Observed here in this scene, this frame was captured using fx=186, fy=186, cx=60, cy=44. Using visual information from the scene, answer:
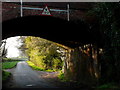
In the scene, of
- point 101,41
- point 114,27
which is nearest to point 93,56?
point 101,41

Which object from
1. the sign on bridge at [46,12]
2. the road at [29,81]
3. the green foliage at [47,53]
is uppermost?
the sign on bridge at [46,12]

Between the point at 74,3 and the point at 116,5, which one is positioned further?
the point at 74,3

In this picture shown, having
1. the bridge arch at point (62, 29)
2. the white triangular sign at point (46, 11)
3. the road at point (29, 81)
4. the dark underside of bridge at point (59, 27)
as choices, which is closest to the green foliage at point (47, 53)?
the road at point (29, 81)

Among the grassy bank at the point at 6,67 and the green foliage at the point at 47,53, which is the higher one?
the green foliage at the point at 47,53

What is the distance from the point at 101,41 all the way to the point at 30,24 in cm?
458

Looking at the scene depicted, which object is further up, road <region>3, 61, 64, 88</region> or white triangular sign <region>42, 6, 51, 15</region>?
white triangular sign <region>42, 6, 51, 15</region>

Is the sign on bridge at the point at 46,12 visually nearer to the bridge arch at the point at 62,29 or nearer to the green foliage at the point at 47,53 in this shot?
the bridge arch at the point at 62,29

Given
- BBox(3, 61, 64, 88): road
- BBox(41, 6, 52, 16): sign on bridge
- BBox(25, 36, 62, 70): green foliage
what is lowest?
BBox(3, 61, 64, 88): road

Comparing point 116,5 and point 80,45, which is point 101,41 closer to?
point 116,5

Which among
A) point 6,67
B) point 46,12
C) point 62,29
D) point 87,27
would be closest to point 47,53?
point 6,67

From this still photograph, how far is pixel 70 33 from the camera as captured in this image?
43.9ft

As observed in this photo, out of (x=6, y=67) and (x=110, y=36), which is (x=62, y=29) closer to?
(x=110, y=36)

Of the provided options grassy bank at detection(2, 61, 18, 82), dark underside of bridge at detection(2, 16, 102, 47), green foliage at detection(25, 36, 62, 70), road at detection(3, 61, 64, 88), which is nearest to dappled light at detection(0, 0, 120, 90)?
dark underside of bridge at detection(2, 16, 102, 47)

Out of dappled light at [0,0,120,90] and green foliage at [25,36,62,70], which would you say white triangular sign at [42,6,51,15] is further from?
green foliage at [25,36,62,70]
